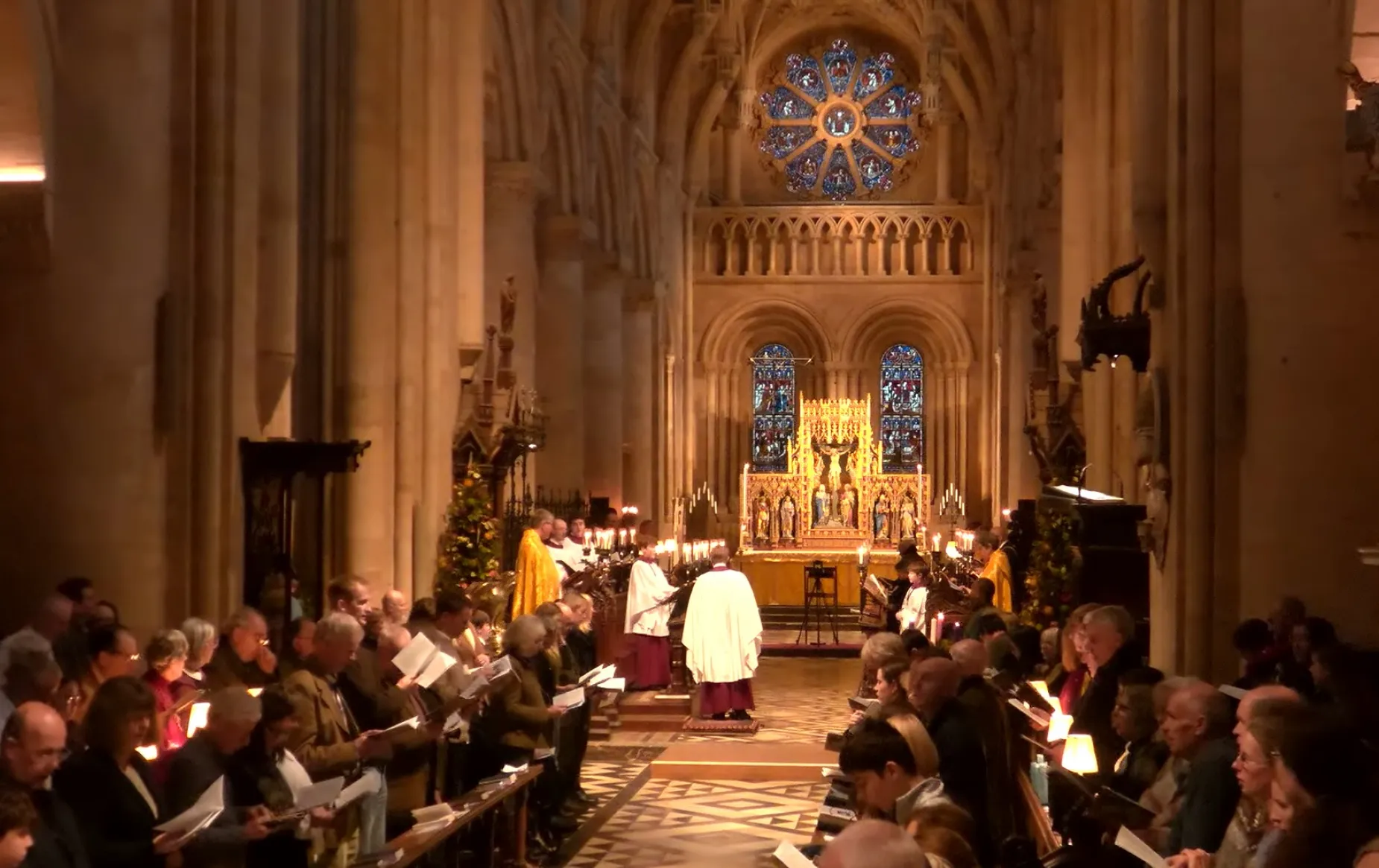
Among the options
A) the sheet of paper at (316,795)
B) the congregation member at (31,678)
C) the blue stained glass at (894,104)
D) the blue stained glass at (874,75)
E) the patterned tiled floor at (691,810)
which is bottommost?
the patterned tiled floor at (691,810)

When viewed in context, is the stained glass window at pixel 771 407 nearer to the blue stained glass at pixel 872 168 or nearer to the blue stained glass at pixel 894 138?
the blue stained glass at pixel 872 168

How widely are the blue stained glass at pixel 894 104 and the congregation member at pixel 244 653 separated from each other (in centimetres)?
3102

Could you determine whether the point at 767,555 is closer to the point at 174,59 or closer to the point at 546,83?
the point at 546,83

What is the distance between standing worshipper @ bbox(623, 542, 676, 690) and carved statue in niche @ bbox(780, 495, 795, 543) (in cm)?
1224

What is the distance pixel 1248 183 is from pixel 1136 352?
1.67 m

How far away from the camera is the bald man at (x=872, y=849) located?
364cm

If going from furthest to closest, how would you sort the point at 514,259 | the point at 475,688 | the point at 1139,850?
the point at 514,259, the point at 475,688, the point at 1139,850

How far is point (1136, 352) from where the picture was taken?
37.8 feet

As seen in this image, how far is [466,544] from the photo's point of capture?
1745 centimetres

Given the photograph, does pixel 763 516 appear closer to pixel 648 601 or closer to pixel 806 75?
pixel 806 75

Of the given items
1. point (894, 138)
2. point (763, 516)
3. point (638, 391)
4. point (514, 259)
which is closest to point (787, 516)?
point (763, 516)

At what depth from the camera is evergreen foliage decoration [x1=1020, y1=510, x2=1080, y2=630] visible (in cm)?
1412

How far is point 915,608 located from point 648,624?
9.19 ft

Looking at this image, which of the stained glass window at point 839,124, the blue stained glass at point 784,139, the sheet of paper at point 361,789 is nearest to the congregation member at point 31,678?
the sheet of paper at point 361,789
